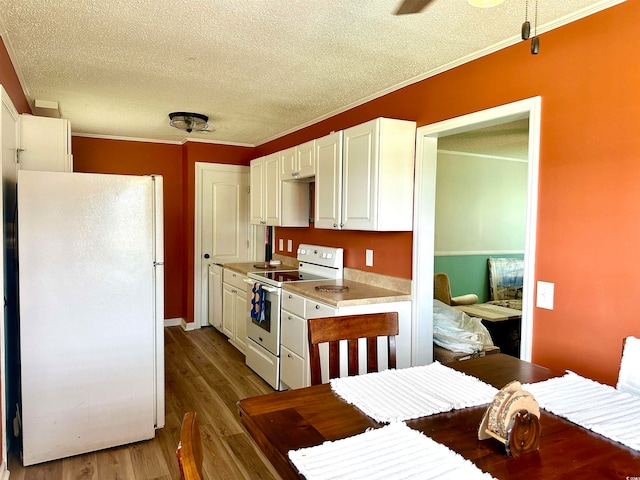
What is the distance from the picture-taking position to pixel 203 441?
2.70m

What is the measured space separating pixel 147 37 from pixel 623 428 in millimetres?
2629

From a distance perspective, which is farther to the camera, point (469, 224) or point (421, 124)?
point (469, 224)

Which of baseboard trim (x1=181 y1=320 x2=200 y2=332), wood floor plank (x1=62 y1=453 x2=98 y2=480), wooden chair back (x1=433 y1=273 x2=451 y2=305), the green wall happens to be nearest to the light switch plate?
wooden chair back (x1=433 y1=273 x2=451 y2=305)

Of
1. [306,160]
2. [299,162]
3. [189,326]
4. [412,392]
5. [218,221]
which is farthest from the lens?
[218,221]

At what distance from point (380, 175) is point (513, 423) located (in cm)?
199

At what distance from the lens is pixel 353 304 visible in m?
2.77

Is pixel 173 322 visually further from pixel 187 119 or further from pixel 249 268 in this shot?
pixel 187 119

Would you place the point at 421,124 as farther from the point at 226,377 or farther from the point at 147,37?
the point at 226,377

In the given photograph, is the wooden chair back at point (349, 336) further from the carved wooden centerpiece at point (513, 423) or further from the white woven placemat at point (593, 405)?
the carved wooden centerpiece at point (513, 423)

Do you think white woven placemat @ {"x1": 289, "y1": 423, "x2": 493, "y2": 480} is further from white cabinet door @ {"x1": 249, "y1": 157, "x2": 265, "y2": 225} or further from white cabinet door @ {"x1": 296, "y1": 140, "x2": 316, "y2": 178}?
white cabinet door @ {"x1": 249, "y1": 157, "x2": 265, "y2": 225}

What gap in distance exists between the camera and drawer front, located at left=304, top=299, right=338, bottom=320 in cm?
277

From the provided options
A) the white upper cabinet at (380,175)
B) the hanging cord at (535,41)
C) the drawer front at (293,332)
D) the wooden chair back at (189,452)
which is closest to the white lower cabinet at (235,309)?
the drawer front at (293,332)

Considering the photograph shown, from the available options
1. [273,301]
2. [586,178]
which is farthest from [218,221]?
[586,178]

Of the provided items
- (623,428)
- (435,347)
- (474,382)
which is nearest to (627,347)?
(623,428)
